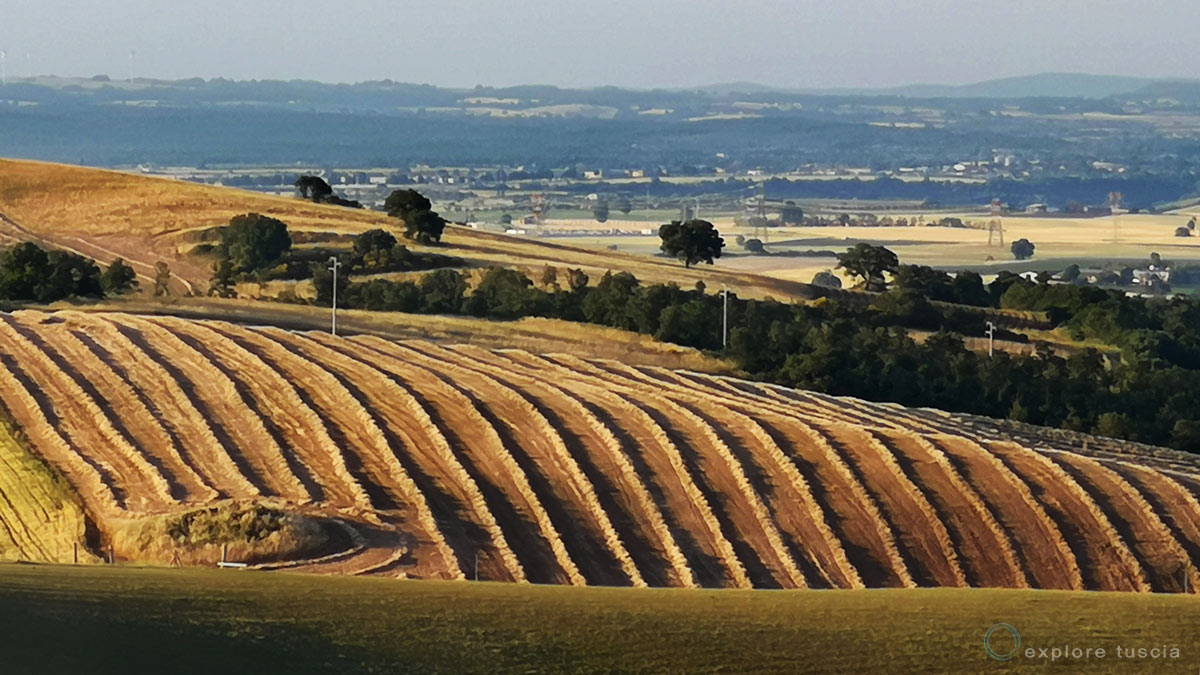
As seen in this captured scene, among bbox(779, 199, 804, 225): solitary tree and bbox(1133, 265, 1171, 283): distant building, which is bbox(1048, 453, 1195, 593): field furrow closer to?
bbox(1133, 265, 1171, 283): distant building

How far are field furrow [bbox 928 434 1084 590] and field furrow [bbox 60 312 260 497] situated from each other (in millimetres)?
10836

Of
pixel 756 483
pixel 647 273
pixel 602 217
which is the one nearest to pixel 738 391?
pixel 756 483

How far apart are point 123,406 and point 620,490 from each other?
27.5ft

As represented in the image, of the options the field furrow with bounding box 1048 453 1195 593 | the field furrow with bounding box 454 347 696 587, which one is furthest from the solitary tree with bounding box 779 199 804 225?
the field furrow with bounding box 1048 453 1195 593

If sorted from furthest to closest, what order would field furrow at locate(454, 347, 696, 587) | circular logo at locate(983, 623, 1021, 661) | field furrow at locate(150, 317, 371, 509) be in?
field furrow at locate(150, 317, 371, 509), field furrow at locate(454, 347, 696, 587), circular logo at locate(983, 623, 1021, 661)

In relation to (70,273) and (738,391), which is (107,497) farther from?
(70,273)

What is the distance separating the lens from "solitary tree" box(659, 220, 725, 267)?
86250 mm

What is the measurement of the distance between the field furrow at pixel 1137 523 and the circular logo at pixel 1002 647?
9363mm

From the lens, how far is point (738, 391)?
40.1m

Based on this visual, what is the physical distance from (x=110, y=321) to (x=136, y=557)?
14261 millimetres

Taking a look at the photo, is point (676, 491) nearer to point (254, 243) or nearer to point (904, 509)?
point (904, 509)

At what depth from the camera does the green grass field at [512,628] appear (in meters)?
18.8

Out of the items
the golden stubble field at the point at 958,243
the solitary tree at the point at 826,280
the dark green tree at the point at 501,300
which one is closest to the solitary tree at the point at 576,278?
the dark green tree at the point at 501,300

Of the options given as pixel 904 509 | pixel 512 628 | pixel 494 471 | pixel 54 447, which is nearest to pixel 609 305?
pixel 494 471
